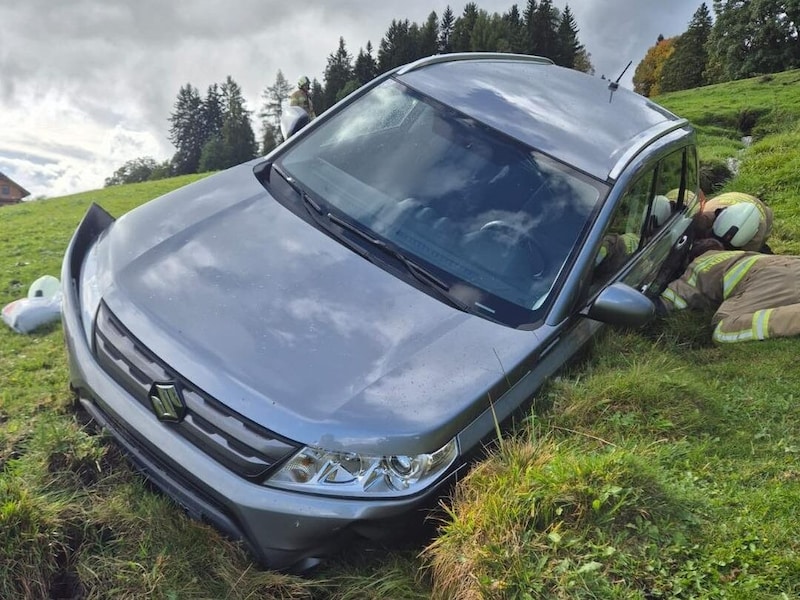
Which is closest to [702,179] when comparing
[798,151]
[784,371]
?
[798,151]

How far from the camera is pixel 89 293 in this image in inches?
120

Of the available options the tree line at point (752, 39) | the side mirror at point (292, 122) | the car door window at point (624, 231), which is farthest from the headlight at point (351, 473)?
the tree line at point (752, 39)

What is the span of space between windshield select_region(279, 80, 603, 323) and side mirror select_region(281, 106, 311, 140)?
1.31 feet

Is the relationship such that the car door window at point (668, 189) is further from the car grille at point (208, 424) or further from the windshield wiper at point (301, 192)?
the car grille at point (208, 424)

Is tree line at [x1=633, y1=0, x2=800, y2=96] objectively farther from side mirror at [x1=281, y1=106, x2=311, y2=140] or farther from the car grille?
the car grille

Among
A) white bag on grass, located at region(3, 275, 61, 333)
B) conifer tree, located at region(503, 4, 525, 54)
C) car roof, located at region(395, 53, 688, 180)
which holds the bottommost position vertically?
conifer tree, located at region(503, 4, 525, 54)

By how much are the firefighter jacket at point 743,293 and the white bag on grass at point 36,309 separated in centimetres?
458

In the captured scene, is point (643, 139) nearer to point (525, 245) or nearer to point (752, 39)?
point (525, 245)

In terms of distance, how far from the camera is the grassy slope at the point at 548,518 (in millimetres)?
2348

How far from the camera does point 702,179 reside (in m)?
9.16

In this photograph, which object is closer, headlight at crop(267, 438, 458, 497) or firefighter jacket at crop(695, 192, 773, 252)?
headlight at crop(267, 438, 458, 497)

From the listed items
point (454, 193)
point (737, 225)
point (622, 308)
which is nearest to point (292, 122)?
point (454, 193)

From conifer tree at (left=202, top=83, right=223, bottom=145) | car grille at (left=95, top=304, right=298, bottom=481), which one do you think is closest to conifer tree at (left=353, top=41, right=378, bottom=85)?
conifer tree at (left=202, top=83, right=223, bottom=145)

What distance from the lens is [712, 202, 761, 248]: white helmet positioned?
5742mm
